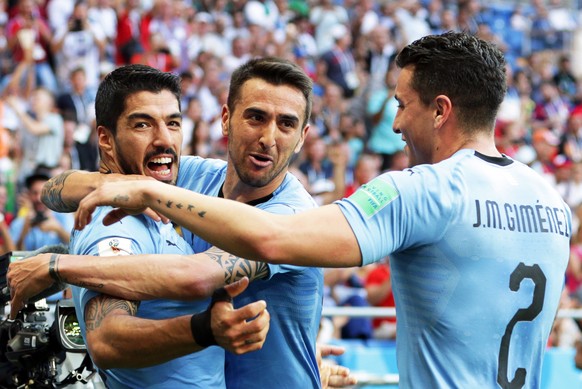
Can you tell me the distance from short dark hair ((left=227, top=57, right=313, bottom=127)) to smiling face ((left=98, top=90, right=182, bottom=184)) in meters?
0.35

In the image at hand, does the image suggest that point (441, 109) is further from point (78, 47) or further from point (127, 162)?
point (78, 47)

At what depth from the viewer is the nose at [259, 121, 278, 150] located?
13.8 feet

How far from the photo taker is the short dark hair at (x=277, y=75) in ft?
14.2

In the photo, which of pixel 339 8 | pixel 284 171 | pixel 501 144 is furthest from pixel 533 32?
pixel 284 171

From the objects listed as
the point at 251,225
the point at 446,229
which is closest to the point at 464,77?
the point at 446,229

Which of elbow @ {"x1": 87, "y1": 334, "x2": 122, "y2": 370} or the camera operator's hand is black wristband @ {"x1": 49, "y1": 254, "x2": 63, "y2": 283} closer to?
the camera operator's hand

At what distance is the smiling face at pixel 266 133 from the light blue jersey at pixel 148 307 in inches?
21.7

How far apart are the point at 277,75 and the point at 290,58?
1105 centimetres

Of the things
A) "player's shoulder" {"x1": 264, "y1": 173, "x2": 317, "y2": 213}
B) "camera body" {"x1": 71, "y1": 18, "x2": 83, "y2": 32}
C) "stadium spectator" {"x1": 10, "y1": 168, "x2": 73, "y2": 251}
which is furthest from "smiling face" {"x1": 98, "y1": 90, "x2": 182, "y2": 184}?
"camera body" {"x1": 71, "y1": 18, "x2": 83, "y2": 32}

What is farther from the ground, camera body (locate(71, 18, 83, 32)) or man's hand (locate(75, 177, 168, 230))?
camera body (locate(71, 18, 83, 32))

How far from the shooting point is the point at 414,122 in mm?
3516

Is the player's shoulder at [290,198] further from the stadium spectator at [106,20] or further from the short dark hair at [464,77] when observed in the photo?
the stadium spectator at [106,20]

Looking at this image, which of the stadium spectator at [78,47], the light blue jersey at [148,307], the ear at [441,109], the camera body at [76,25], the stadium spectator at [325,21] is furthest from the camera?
the stadium spectator at [325,21]

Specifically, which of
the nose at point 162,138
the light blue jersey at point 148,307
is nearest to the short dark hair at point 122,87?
the nose at point 162,138
